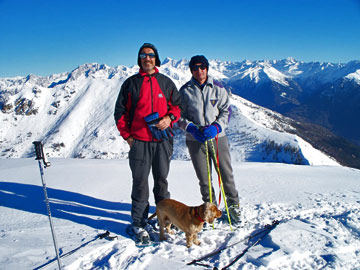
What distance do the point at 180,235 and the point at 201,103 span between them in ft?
8.64

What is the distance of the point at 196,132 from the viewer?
4.23 meters

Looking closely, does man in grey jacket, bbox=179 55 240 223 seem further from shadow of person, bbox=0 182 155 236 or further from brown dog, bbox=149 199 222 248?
shadow of person, bbox=0 182 155 236

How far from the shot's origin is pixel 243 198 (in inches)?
235

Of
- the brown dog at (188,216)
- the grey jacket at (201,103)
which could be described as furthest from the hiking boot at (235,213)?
the grey jacket at (201,103)

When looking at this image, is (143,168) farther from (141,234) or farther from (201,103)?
(201,103)

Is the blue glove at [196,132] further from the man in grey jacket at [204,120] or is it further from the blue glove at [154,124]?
the blue glove at [154,124]

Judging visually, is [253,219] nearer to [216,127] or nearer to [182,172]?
[216,127]


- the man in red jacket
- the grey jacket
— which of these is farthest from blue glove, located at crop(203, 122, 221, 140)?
the man in red jacket

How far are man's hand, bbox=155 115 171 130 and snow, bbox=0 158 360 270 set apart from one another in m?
2.06

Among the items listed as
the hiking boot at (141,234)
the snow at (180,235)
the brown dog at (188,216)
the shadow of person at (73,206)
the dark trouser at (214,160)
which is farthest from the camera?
the shadow of person at (73,206)

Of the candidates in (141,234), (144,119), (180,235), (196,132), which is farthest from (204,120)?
(141,234)

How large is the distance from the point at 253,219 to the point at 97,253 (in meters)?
3.25

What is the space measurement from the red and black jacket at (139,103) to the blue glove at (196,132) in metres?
0.42

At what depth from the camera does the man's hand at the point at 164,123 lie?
3.82m
